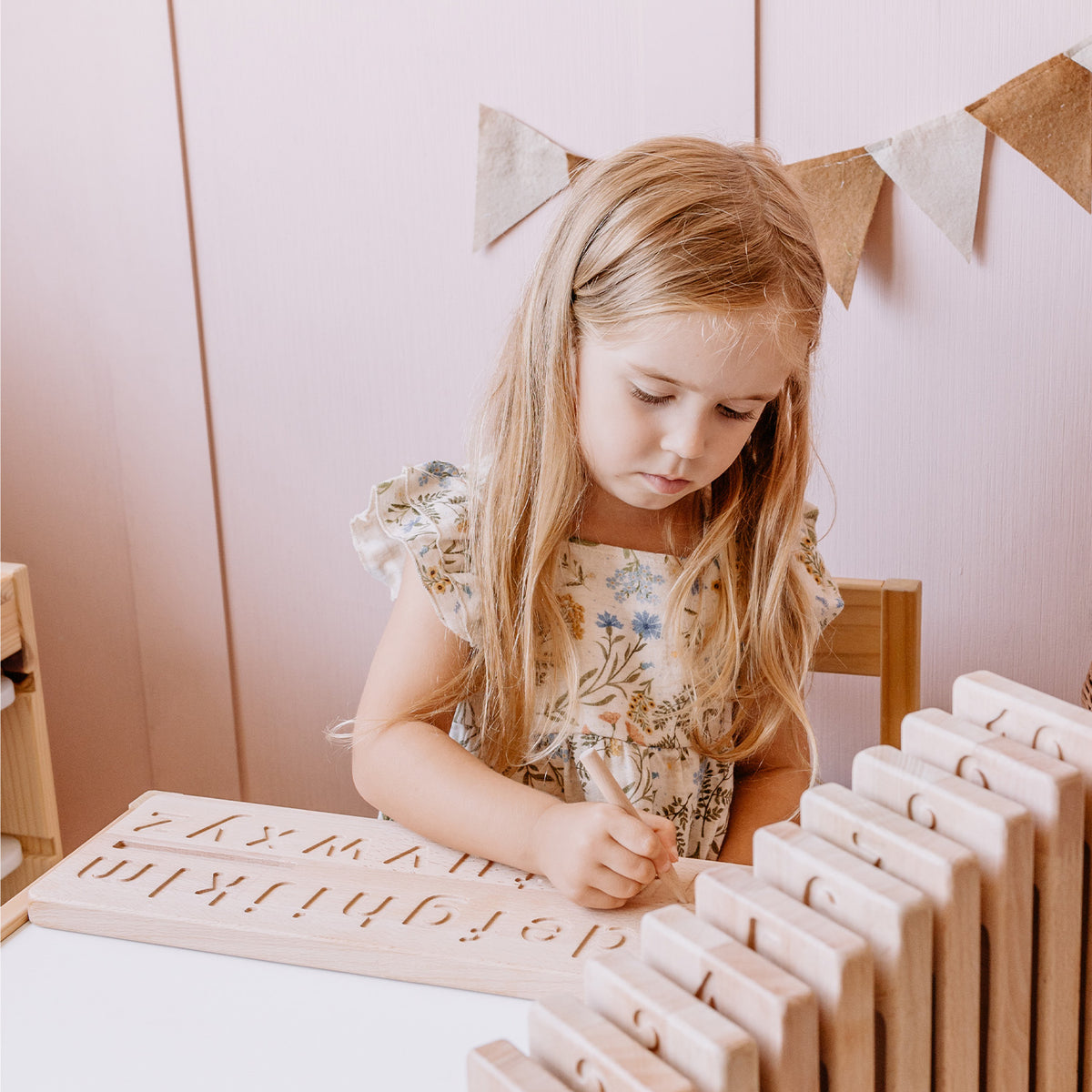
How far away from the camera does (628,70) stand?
1324mm

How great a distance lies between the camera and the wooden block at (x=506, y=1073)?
0.33m

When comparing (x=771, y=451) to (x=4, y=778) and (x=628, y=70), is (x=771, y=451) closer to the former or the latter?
(x=628, y=70)

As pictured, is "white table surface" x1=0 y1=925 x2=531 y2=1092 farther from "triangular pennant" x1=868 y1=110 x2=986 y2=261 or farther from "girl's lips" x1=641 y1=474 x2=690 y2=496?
"triangular pennant" x1=868 y1=110 x2=986 y2=261

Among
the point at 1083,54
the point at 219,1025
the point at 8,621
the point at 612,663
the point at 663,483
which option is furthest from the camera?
the point at 8,621

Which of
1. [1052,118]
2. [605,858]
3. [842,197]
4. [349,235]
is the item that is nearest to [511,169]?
[349,235]

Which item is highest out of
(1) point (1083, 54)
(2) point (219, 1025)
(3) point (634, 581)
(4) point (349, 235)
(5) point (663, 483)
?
(1) point (1083, 54)

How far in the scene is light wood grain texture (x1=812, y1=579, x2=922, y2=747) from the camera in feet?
3.66

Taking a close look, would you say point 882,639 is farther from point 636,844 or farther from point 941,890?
point 941,890

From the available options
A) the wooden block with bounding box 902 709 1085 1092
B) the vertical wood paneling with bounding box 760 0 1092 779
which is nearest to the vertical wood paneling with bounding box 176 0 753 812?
the vertical wood paneling with bounding box 760 0 1092 779

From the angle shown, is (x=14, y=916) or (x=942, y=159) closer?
(x=14, y=916)

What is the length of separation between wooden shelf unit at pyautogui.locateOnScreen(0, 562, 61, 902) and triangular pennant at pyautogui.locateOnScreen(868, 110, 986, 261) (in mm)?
A: 1050

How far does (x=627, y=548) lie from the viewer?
3.42ft

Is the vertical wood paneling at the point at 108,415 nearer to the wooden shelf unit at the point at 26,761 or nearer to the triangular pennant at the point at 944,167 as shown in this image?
the wooden shelf unit at the point at 26,761

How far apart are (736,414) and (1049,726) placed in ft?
1.63
